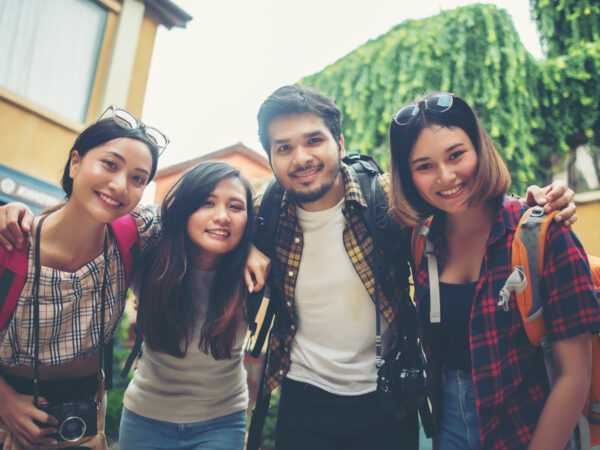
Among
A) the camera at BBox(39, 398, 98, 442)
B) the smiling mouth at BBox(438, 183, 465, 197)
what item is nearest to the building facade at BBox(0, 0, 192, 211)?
the camera at BBox(39, 398, 98, 442)

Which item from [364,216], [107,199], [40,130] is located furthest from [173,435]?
[40,130]

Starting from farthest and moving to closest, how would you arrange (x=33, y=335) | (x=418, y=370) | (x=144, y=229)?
1. (x=144, y=229)
2. (x=418, y=370)
3. (x=33, y=335)

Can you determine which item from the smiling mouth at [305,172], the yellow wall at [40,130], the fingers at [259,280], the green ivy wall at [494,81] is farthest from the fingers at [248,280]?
the green ivy wall at [494,81]

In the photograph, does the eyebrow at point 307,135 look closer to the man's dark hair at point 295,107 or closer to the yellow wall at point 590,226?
the man's dark hair at point 295,107

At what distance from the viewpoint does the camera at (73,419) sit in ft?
6.29

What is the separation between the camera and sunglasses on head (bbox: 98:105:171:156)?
7.19ft

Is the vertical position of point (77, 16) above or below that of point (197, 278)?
above

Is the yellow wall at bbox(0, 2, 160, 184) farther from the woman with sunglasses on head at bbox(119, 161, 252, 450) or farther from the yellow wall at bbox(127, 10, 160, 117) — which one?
the woman with sunglasses on head at bbox(119, 161, 252, 450)

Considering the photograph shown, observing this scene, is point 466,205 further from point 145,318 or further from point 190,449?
point 190,449

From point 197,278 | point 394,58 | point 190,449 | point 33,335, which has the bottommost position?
point 190,449

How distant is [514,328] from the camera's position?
171cm

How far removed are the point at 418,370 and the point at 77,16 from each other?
7718 mm

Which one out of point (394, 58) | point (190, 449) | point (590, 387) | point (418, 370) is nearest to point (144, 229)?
point (190, 449)

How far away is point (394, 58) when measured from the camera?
7684 millimetres
